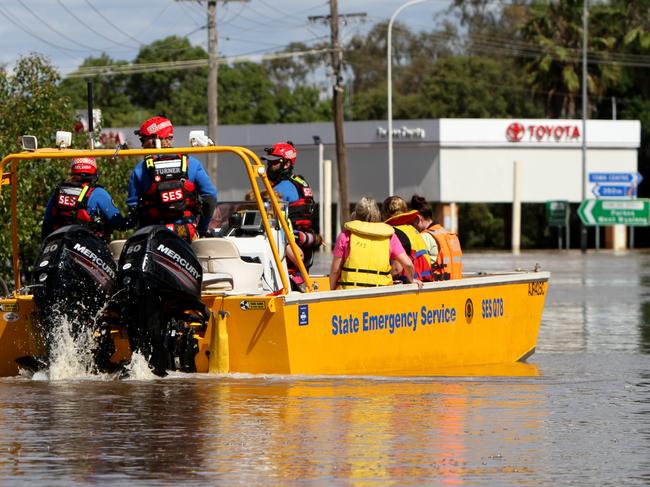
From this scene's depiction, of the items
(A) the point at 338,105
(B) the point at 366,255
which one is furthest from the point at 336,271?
(A) the point at 338,105

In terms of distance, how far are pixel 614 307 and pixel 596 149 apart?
43117mm

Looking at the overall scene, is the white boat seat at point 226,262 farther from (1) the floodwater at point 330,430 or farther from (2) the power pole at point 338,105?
(2) the power pole at point 338,105

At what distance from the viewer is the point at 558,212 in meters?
65.5

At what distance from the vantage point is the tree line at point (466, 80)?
76.8m

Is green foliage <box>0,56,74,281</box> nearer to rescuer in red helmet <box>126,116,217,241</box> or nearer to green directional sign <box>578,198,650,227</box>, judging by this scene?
rescuer in red helmet <box>126,116,217,241</box>

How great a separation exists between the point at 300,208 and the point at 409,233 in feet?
3.20

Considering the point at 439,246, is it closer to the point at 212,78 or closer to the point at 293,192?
the point at 293,192

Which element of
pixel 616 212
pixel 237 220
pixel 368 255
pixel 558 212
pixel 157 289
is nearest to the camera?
pixel 157 289

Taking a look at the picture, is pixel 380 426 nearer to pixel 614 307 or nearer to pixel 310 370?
pixel 310 370

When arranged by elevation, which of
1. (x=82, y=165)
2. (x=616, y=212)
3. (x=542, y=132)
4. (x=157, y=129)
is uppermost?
(x=542, y=132)

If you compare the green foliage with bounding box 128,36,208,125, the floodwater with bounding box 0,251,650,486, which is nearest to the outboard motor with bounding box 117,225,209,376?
the floodwater with bounding box 0,251,650,486

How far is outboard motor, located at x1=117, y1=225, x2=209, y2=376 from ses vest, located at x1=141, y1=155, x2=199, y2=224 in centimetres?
44

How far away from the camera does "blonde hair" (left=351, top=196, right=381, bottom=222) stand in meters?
13.8

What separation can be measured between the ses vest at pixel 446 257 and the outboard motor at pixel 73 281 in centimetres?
438
